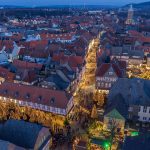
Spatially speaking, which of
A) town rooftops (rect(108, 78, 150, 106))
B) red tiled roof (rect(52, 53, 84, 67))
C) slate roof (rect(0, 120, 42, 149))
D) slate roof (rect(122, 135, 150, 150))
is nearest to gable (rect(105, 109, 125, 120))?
town rooftops (rect(108, 78, 150, 106))

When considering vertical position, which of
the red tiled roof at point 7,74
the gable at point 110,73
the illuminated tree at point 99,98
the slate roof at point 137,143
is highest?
the gable at point 110,73

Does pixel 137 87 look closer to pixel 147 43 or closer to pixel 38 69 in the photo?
pixel 38 69

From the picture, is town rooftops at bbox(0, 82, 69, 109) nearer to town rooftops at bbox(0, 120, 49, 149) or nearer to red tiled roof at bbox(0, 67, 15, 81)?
red tiled roof at bbox(0, 67, 15, 81)

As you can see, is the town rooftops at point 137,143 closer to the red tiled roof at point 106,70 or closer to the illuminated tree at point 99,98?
the illuminated tree at point 99,98

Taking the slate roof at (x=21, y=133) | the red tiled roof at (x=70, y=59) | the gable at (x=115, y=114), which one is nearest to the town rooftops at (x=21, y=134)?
the slate roof at (x=21, y=133)

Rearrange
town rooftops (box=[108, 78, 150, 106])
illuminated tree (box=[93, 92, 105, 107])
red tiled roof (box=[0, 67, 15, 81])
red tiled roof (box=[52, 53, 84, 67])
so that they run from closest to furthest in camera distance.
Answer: town rooftops (box=[108, 78, 150, 106])
illuminated tree (box=[93, 92, 105, 107])
red tiled roof (box=[0, 67, 15, 81])
red tiled roof (box=[52, 53, 84, 67])

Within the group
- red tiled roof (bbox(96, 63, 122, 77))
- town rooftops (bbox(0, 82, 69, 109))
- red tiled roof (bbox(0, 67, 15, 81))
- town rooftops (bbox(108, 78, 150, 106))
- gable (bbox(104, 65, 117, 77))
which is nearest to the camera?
town rooftops (bbox(108, 78, 150, 106))

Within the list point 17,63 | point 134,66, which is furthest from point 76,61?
point 134,66
